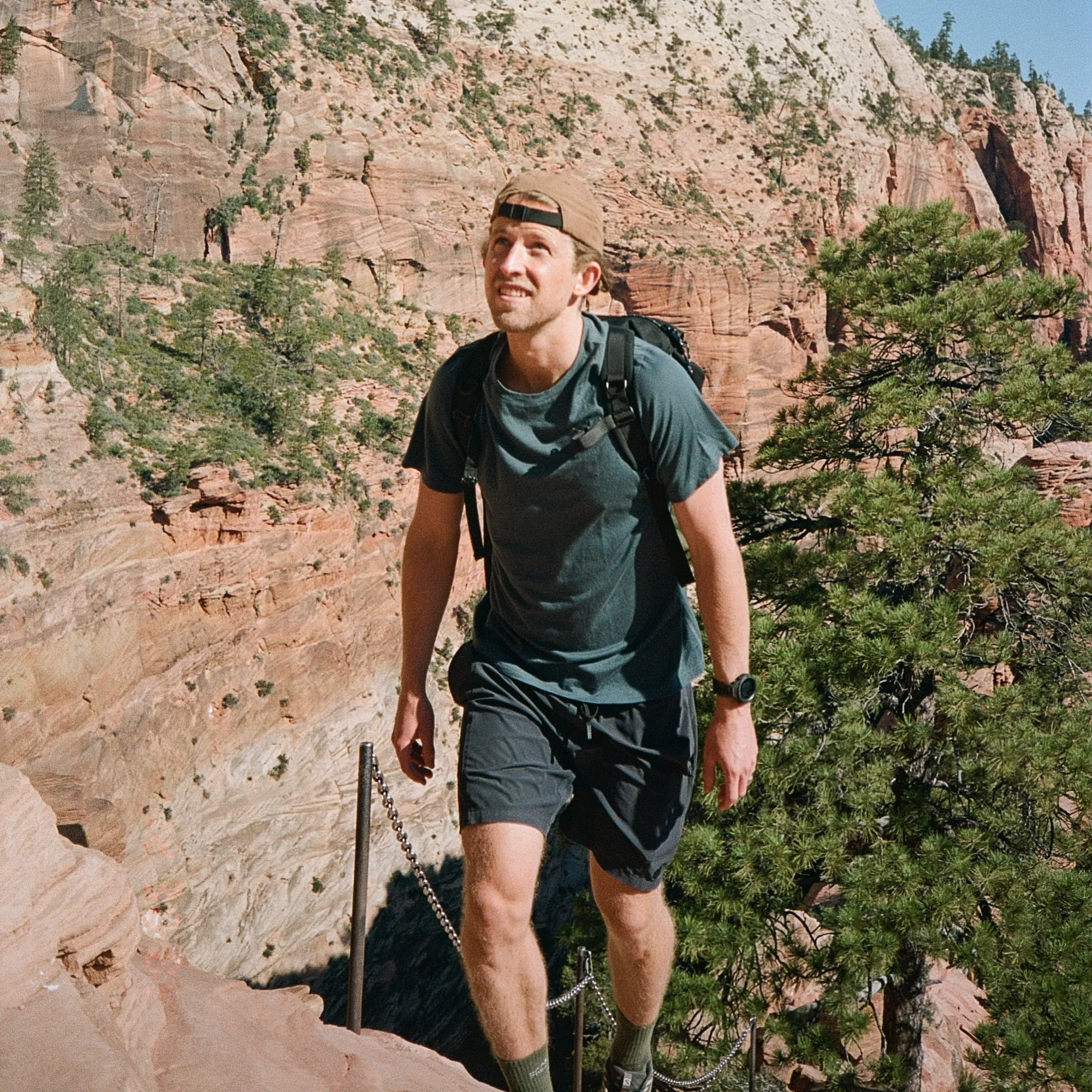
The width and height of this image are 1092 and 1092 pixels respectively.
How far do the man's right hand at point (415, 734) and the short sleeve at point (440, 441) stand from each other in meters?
0.60

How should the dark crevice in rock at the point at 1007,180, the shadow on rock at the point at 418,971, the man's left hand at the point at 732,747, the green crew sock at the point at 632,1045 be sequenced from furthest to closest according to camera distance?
the dark crevice in rock at the point at 1007,180 → the shadow on rock at the point at 418,971 → the green crew sock at the point at 632,1045 → the man's left hand at the point at 732,747

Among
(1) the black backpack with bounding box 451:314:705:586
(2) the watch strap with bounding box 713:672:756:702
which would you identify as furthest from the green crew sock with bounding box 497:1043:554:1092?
(1) the black backpack with bounding box 451:314:705:586

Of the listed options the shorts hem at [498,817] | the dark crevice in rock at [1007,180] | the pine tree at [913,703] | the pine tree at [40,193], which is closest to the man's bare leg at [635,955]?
the shorts hem at [498,817]

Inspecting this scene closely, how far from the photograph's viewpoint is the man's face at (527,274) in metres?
2.75

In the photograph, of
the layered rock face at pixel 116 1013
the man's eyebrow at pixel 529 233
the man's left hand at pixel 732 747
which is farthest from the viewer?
the man's left hand at pixel 732 747

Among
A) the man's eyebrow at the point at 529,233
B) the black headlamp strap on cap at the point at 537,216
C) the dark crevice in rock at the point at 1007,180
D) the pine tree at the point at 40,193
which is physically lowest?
the man's eyebrow at the point at 529,233

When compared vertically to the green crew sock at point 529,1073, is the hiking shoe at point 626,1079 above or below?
below

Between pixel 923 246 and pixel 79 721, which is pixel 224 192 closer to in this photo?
pixel 79 721

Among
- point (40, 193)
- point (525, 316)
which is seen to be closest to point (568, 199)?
point (525, 316)

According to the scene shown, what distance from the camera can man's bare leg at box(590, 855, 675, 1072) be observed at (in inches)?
124

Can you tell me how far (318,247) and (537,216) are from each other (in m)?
33.2

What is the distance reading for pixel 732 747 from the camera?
2926 mm

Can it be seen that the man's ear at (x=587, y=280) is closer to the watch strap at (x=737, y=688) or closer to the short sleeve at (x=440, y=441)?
the short sleeve at (x=440, y=441)

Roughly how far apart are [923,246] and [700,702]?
16.3 ft
